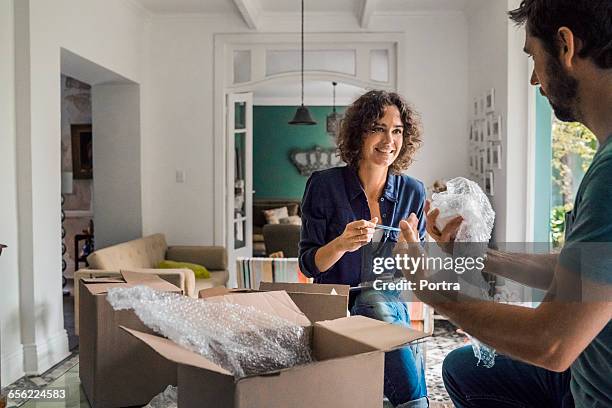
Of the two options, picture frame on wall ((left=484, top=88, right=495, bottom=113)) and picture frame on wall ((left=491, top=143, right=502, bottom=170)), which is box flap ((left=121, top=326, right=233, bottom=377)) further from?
picture frame on wall ((left=484, top=88, right=495, bottom=113))

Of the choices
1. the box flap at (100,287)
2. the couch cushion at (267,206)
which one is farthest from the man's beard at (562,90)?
the couch cushion at (267,206)

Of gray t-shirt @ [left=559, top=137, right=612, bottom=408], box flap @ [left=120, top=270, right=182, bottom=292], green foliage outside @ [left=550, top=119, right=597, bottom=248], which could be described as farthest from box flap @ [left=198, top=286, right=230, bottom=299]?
green foliage outside @ [left=550, top=119, right=597, bottom=248]

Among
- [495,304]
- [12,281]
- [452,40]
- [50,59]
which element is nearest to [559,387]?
[495,304]

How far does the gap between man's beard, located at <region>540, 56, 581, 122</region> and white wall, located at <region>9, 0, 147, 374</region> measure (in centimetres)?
345

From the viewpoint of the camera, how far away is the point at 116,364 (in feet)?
4.83

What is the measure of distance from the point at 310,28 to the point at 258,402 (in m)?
5.86

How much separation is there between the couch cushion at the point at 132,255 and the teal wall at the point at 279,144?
5.73m

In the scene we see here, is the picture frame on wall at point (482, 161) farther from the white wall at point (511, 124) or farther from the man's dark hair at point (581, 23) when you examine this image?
the man's dark hair at point (581, 23)

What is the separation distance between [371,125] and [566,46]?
4.17 feet

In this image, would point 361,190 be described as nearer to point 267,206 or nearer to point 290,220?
point 290,220

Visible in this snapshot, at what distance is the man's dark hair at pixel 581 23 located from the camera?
3.48ft

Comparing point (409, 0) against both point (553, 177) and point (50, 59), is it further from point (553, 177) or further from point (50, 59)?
point (50, 59)

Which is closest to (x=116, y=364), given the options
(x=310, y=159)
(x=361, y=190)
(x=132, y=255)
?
(x=361, y=190)

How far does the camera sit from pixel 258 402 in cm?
87
